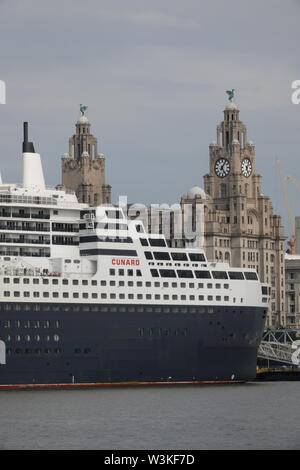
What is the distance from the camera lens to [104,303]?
87625 mm

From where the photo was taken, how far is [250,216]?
168 metres

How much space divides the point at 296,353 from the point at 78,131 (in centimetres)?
6527

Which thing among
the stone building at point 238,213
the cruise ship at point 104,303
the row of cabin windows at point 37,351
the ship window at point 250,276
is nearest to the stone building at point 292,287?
the stone building at point 238,213

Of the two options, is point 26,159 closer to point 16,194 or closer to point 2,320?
point 16,194

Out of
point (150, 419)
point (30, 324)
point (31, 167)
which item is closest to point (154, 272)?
point (30, 324)

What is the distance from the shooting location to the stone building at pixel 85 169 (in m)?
174

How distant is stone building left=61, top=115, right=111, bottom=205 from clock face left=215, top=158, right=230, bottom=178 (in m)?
19.0

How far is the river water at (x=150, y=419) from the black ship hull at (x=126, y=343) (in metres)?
1.89

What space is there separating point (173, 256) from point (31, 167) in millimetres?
13988

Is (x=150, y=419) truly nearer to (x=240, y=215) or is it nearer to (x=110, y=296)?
(x=110, y=296)

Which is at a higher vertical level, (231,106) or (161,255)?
(231,106)

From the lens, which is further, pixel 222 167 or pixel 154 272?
pixel 222 167
